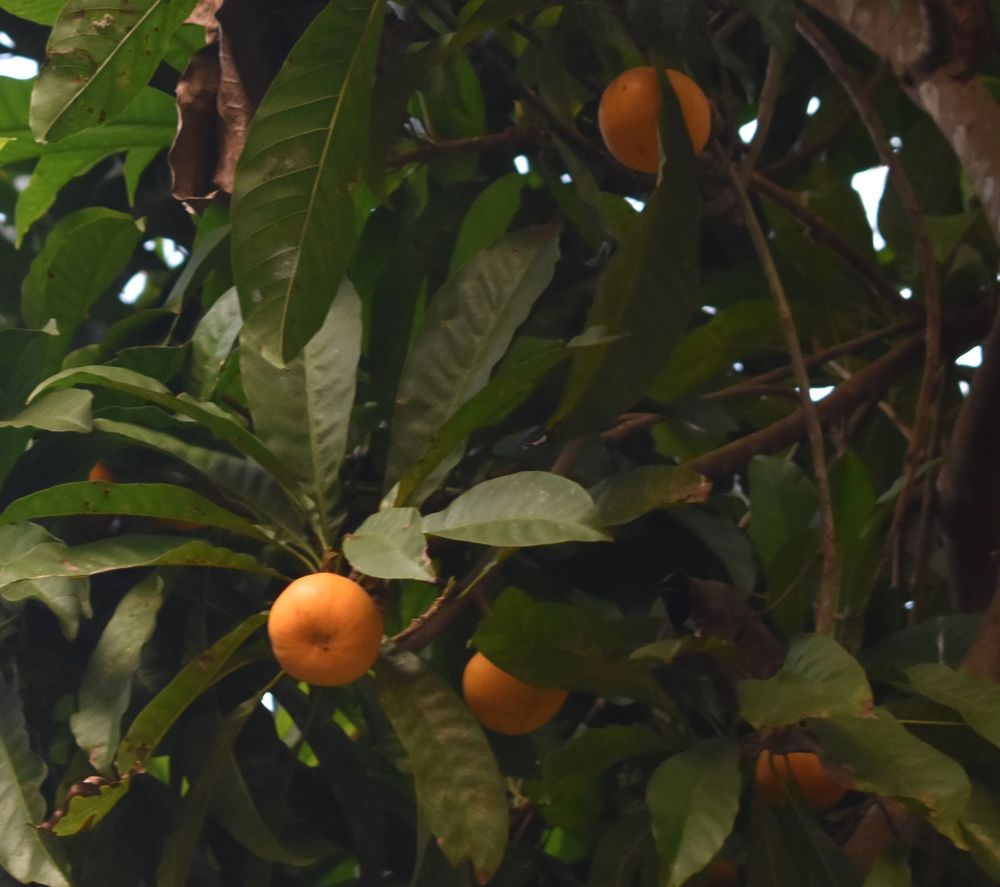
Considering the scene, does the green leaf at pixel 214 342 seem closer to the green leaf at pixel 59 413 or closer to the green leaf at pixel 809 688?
the green leaf at pixel 59 413

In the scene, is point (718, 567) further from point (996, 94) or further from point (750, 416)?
point (996, 94)

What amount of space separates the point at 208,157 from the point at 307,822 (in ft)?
1.79

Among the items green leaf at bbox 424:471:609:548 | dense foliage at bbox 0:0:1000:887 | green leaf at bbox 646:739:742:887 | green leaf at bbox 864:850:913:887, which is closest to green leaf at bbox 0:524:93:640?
dense foliage at bbox 0:0:1000:887

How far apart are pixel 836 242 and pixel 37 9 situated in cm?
72

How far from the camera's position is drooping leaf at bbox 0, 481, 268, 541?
0.80m

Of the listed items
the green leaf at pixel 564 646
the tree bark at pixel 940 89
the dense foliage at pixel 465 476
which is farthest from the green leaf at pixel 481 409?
the tree bark at pixel 940 89

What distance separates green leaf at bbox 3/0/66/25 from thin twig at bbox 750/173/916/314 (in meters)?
0.60

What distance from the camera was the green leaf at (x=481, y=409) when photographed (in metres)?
0.80

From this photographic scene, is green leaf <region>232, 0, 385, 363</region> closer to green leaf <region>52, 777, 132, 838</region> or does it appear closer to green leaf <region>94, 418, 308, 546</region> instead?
green leaf <region>94, 418, 308, 546</region>

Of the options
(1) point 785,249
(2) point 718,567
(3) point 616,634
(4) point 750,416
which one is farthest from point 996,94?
(3) point 616,634

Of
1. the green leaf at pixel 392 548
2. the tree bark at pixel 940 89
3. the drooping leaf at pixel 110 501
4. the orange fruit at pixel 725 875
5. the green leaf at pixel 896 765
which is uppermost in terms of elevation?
the tree bark at pixel 940 89

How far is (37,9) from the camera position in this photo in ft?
3.50

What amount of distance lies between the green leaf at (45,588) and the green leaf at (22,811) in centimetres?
10

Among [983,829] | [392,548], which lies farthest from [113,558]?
[983,829]
